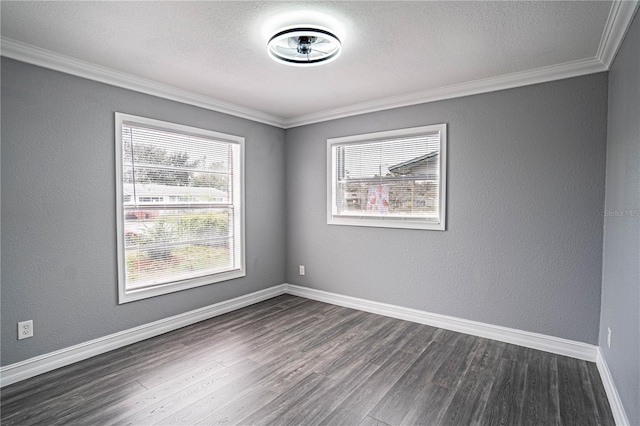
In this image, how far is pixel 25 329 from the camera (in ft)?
8.39

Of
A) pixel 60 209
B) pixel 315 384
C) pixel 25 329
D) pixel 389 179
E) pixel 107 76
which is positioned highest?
pixel 107 76

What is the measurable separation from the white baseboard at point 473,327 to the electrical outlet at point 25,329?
9.63 ft

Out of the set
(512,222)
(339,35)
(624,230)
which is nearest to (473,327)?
(512,222)

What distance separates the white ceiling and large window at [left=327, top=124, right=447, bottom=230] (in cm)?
54

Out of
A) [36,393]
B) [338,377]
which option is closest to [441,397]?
[338,377]

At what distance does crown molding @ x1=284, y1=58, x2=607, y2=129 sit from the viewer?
9.14 feet

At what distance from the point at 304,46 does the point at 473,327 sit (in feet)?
9.90

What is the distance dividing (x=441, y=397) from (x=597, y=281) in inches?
66.6

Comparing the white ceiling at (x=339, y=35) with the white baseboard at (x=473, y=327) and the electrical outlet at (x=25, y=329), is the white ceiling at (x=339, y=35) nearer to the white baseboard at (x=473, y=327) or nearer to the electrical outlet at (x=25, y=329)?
the electrical outlet at (x=25, y=329)

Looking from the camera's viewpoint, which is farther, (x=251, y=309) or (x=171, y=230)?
(x=251, y=309)

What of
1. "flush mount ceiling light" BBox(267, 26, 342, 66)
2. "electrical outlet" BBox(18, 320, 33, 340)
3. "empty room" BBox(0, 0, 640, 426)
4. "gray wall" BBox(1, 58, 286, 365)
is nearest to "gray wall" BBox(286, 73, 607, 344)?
"empty room" BBox(0, 0, 640, 426)

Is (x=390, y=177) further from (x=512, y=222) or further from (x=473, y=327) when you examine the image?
(x=473, y=327)

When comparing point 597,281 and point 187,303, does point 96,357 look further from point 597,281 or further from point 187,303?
point 597,281

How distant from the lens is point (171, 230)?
3.54 metres
